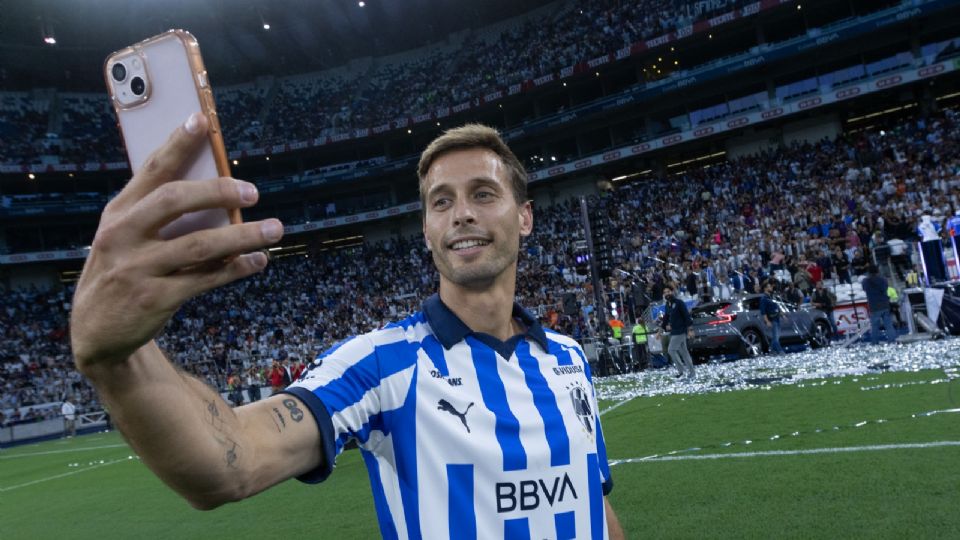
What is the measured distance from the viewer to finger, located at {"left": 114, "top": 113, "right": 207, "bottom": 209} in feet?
3.16

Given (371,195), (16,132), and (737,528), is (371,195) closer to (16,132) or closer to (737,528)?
(16,132)

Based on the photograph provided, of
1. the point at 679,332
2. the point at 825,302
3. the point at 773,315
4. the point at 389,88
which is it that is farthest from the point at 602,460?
the point at 389,88

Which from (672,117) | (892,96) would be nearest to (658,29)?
(672,117)

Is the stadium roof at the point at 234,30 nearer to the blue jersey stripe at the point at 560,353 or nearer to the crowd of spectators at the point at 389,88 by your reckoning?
the crowd of spectators at the point at 389,88

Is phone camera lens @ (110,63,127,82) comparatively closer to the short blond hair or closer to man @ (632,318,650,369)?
the short blond hair

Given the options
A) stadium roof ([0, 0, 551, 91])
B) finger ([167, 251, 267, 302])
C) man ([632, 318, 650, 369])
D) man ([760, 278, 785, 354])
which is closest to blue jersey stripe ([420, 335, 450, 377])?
finger ([167, 251, 267, 302])

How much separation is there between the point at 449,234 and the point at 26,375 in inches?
1562

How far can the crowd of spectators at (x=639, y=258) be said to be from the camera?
2334 centimetres

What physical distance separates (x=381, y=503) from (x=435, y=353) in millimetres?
484

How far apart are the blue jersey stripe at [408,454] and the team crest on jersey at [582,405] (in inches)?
24.0

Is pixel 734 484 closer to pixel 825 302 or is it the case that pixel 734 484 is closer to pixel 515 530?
pixel 515 530

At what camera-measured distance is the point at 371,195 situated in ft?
165

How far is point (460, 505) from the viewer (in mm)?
1874

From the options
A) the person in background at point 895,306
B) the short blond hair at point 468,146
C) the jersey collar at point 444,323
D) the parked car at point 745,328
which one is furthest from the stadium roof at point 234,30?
the jersey collar at point 444,323
